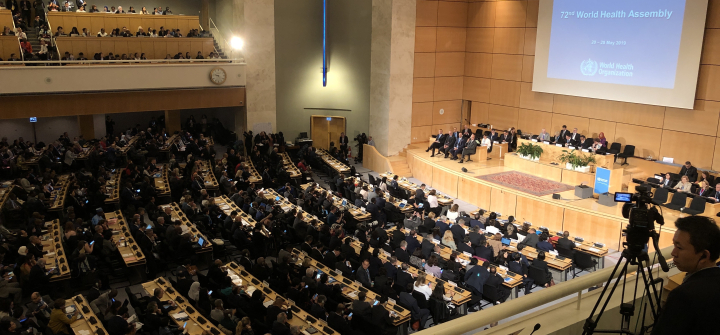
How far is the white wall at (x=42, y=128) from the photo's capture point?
71.7ft

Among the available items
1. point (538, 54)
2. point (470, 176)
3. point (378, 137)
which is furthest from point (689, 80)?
point (378, 137)

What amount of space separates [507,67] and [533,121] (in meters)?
2.42

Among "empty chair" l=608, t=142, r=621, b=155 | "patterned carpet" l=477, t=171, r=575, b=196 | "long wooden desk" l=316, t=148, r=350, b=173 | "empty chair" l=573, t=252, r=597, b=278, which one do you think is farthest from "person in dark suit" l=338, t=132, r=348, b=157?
"empty chair" l=573, t=252, r=597, b=278

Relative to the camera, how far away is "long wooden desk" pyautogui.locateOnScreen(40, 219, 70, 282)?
9.90m

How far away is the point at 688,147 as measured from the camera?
54.0 ft

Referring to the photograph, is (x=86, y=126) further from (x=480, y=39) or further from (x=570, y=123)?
(x=570, y=123)

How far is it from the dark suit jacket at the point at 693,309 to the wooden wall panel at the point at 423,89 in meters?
20.4

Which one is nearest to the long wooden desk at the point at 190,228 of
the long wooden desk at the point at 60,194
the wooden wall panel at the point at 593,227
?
the long wooden desk at the point at 60,194

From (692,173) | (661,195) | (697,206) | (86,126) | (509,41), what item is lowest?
(697,206)

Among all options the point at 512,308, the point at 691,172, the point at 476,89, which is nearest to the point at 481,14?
the point at 476,89

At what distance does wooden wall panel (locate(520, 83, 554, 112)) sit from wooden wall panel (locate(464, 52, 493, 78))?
1.73 metres

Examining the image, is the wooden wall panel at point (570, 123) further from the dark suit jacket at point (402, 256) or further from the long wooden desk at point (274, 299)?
the long wooden desk at point (274, 299)

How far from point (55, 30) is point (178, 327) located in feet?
52.1

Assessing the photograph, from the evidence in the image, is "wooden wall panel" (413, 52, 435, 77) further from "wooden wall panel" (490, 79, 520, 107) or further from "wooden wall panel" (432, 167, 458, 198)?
"wooden wall panel" (432, 167, 458, 198)
